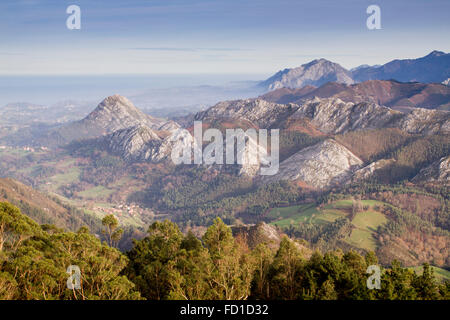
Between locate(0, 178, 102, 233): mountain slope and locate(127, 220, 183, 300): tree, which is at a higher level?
locate(127, 220, 183, 300): tree

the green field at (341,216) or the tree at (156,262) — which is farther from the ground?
the tree at (156,262)

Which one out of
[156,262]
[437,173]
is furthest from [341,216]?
[156,262]

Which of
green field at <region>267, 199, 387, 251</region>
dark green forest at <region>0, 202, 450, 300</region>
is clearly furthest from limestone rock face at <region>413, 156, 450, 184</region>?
dark green forest at <region>0, 202, 450, 300</region>

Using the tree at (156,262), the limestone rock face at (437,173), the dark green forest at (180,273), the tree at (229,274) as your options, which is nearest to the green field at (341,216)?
the limestone rock face at (437,173)

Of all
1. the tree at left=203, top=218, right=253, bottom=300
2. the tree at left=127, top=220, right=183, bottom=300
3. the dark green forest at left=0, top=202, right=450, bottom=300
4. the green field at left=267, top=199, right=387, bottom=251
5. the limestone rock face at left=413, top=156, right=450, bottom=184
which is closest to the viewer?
the dark green forest at left=0, top=202, right=450, bottom=300

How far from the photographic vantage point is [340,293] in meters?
33.9

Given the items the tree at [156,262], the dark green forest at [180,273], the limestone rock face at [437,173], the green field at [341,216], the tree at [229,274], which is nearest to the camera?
the dark green forest at [180,273]

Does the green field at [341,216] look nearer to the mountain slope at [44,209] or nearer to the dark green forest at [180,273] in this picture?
the dark green forest at [180,273]

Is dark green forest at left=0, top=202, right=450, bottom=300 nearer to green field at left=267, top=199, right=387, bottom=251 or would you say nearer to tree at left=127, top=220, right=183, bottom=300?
tree at left=127, top=220, right=183, bottom=300

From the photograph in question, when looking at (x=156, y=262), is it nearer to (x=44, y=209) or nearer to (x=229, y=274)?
(x=229, y=274)

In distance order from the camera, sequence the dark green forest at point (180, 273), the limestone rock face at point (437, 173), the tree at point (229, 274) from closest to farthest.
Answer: the dark green forest at point (180, 273), the tree at point (229, 274), the limestone rock face at point (437, 173)
